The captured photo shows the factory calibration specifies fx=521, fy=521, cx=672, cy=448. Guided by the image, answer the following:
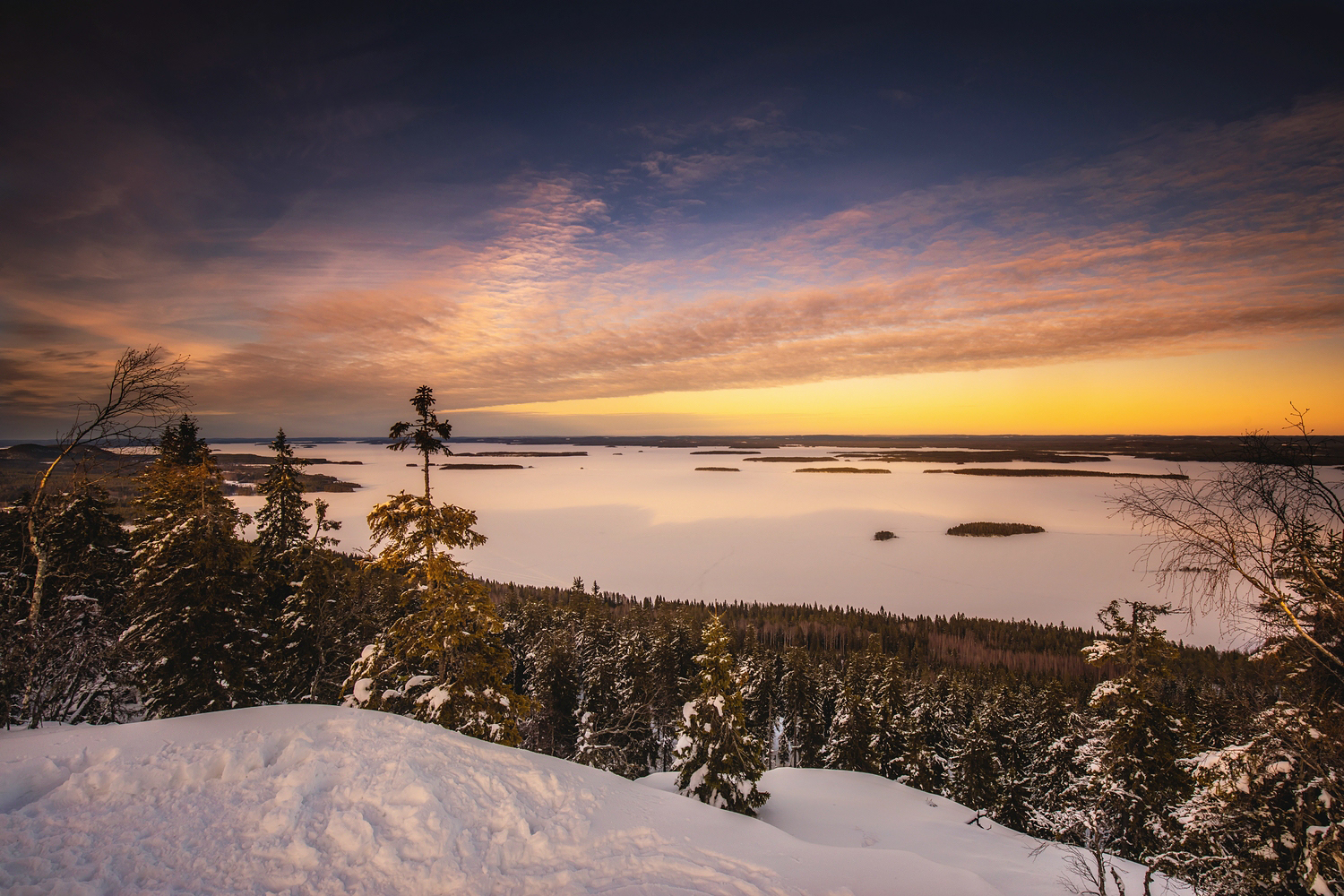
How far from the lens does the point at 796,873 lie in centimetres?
712

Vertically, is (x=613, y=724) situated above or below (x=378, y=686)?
below

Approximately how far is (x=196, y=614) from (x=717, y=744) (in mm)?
16716

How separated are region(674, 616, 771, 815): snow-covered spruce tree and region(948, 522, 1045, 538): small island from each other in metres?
128

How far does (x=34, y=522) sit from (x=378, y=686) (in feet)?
28.6

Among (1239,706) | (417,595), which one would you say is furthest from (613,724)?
(1239,706)

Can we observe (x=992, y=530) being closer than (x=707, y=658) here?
No

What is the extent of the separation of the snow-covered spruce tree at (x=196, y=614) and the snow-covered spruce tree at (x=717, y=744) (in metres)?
14.5

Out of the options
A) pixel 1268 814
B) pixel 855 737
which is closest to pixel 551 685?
pixel 855 737

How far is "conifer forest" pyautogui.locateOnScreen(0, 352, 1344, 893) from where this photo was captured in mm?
7844

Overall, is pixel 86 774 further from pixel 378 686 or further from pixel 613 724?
pixel 613 724

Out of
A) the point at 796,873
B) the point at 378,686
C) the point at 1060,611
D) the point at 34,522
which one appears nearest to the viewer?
the point at 796,873

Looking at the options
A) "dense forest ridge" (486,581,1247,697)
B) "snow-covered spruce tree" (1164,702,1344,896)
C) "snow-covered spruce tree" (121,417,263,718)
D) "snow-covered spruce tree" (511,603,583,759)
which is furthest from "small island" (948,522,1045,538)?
"snow-covered spruce tree" (121,417,263,718)

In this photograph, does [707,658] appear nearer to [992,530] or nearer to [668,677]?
[668,677]

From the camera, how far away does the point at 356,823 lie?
629 centimetres
